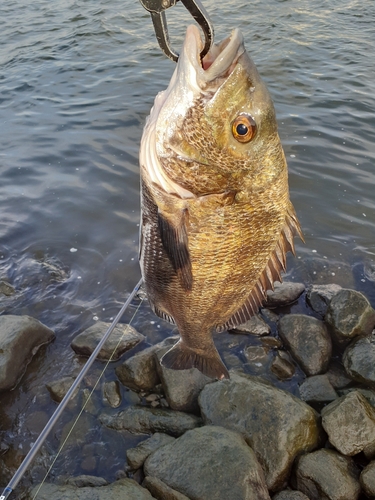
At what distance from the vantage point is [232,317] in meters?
2.75

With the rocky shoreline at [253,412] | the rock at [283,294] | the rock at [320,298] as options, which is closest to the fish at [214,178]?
the rocky shoreline at [253,412]

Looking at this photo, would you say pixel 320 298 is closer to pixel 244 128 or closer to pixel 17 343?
pixel 17 343

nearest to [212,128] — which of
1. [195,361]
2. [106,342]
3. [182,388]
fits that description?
[195,361]

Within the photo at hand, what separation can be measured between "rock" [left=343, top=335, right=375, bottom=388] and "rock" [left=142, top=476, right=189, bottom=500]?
1915 mm

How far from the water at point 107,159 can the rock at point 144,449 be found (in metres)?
0.20

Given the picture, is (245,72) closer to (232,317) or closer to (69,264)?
(232,317)

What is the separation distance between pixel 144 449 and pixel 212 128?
2.52 metres

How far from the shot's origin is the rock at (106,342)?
168 inches

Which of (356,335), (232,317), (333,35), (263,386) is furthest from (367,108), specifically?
(232,317)

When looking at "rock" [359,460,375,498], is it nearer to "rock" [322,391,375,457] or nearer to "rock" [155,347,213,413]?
"rock" [322,391,375,457]

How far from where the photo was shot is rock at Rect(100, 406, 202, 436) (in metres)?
3.68

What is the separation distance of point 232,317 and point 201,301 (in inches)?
10.6

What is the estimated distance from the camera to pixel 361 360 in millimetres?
4066

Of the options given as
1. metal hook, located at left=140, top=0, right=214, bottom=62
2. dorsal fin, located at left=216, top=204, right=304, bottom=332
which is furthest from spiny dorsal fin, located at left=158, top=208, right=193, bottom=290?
metal hook, located at left=140, top=0, right=214, bottom=62
